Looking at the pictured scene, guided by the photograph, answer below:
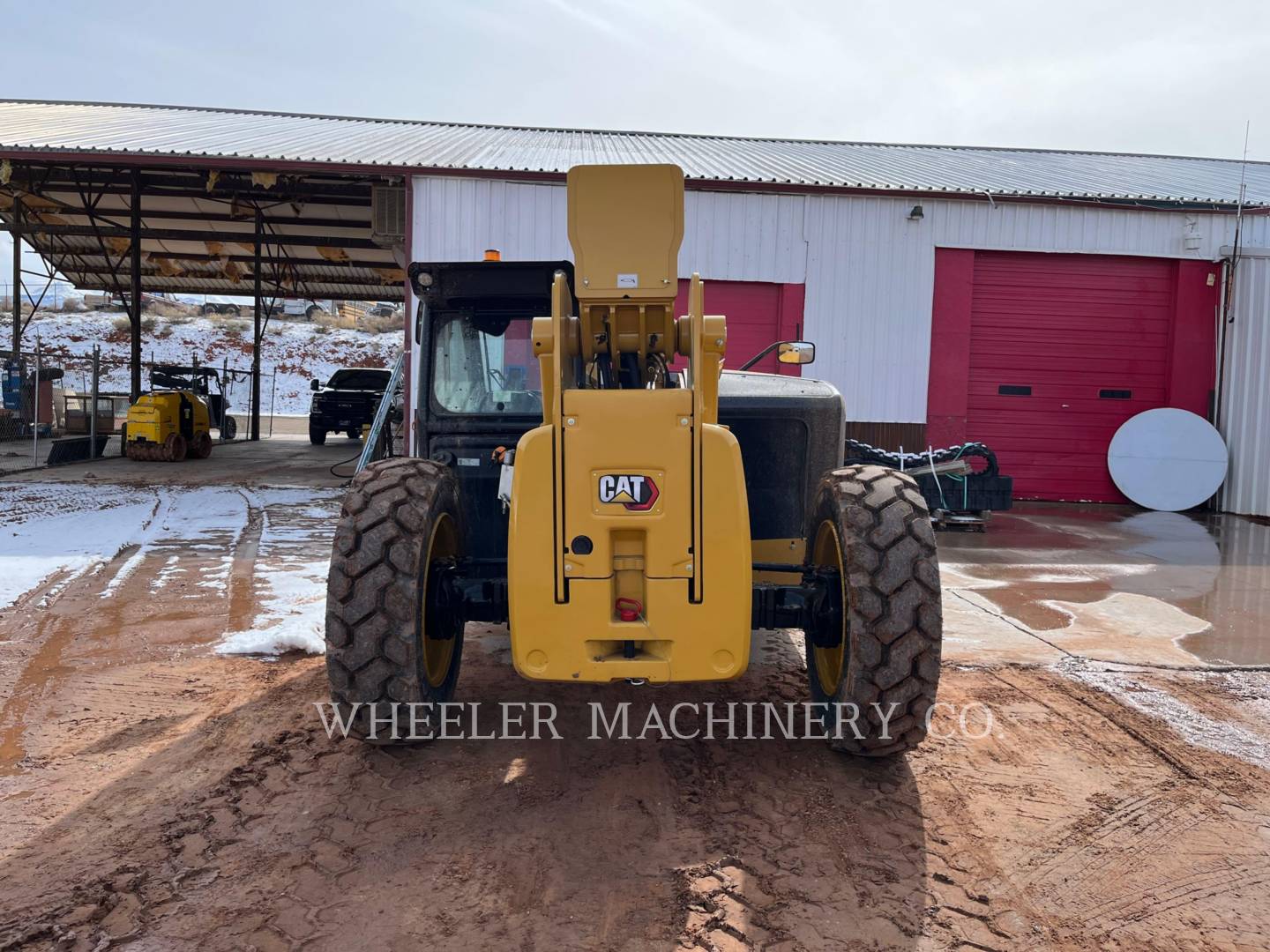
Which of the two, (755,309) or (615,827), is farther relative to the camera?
(755,309)

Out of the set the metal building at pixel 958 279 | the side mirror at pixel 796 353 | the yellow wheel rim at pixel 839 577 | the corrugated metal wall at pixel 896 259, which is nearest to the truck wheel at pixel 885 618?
the yellow wheel rim at pixel 839 577

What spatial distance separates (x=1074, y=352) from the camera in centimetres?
1434

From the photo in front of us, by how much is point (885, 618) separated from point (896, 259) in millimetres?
11513

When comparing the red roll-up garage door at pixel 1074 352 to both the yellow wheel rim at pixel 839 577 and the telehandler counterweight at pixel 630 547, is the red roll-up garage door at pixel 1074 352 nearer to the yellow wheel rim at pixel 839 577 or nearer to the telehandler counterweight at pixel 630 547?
the yellow wheel rim at pixel 839 577

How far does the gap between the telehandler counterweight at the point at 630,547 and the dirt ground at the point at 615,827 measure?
0.39m

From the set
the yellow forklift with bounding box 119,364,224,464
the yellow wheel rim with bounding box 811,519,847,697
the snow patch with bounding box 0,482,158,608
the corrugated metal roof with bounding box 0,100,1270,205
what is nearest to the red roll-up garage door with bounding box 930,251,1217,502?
the corrugated metal roof with bounding box 0,100,1270,205

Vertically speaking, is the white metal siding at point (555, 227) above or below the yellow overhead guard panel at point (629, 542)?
above

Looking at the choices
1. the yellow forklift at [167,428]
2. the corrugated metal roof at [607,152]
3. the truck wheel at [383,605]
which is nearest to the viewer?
the truck wheel at [383,605]

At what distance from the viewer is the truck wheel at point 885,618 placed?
3.49 m

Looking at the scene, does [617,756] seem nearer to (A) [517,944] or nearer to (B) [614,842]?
(B) [614,842]

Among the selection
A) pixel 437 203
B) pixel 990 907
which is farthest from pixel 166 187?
pixel 990 907

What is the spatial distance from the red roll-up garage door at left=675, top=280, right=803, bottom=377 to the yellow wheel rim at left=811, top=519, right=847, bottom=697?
32.3 ft

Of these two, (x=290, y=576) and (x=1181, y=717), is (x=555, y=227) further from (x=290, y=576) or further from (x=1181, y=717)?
(x=1181, y=717)

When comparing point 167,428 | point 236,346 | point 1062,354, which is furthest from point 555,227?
point 236,346
